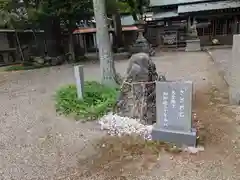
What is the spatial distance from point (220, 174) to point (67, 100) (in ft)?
12.1

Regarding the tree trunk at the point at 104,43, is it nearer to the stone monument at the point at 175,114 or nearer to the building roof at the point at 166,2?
the stone monument at the point at 175,114

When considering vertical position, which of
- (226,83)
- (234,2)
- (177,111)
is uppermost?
(234,2)

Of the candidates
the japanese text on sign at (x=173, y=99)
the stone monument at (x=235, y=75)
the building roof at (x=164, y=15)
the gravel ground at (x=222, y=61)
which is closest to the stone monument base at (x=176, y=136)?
the japanese text on sign at (x=173, y=99)

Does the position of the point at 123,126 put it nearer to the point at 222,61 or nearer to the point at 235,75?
the point at 235,75

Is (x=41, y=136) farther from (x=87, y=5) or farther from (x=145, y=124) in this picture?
(x=87, y=5)

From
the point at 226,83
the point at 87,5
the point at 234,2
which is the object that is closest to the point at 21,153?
the point at 226,83

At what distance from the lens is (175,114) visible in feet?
11.5

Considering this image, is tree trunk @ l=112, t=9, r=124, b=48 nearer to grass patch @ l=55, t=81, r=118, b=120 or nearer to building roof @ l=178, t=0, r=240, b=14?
building roof @ l=178, t=0, r=240, b=14

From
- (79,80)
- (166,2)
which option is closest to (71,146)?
(79,80)

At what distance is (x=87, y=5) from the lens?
38.7ft

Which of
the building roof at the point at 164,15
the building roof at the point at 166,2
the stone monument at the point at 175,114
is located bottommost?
the stone monument at the point at 175,114

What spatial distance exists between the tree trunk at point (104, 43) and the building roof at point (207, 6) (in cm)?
1316

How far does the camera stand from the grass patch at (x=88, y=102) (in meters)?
4.91

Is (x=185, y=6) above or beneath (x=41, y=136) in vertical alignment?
above
